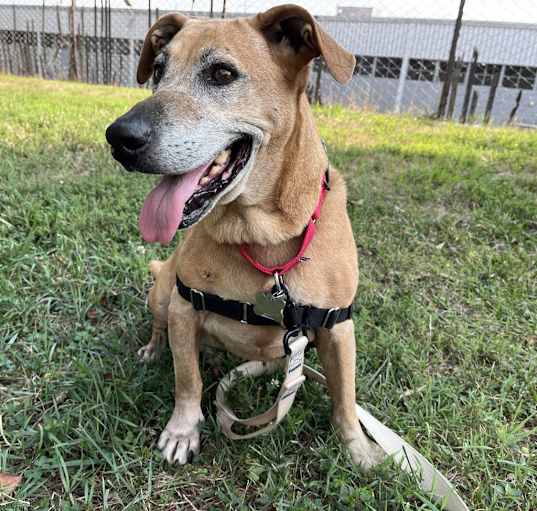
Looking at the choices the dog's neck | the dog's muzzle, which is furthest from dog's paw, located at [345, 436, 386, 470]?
the dog's muzzle

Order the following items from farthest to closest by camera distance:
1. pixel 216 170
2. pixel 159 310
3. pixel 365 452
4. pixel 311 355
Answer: pixel 311 355 < pixel 159 310 < pixel 365 452 < pixel 216 170

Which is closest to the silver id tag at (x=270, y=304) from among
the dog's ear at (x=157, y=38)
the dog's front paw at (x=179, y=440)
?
the dog's front paw at (x=179, y=440)

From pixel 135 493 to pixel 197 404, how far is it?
436mm

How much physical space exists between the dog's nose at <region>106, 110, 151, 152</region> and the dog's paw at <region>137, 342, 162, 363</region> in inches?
49.1

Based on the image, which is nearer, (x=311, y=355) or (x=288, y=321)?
(x=288, y=321)

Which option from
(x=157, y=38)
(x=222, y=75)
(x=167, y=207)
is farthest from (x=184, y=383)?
(x=157, y=38)

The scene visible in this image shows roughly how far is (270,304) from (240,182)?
49 centimetres

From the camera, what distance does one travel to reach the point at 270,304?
72.8 inches

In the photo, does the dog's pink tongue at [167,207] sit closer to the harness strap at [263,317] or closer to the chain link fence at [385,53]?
the harness strap at [263,317]

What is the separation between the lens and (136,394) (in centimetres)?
215

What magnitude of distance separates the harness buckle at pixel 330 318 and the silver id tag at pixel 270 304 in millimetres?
185

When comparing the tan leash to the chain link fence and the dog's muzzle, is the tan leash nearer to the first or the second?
the dog's muzzle

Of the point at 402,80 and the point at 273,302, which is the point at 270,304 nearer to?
the point at 273,302

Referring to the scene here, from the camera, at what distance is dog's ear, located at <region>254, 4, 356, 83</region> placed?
1.72 meters
